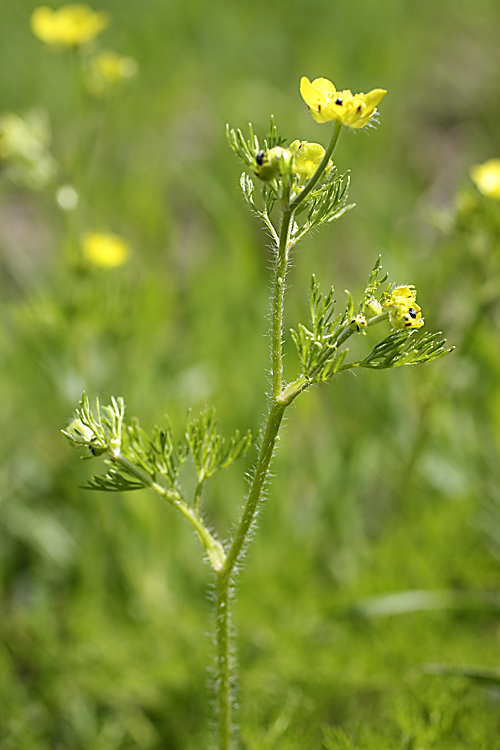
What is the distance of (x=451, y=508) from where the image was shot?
172cm

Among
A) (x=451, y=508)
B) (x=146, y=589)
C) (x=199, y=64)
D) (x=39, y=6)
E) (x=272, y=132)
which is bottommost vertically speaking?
(x=451, y=508)

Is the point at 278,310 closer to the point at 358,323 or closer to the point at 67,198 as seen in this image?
the point at 358,323

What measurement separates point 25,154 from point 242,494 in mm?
1121

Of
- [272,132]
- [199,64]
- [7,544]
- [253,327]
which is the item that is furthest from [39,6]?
[272,132]

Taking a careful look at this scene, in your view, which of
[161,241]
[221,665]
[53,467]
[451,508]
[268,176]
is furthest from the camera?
[161,241]

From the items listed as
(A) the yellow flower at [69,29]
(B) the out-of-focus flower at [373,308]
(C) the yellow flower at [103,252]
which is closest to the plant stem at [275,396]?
(B) the out-of-focus flower at [373,308]

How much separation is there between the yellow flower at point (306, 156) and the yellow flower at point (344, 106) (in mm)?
33

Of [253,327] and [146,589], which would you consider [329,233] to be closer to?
[253,327]

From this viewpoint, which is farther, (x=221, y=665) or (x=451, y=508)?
(x=451, y=508)

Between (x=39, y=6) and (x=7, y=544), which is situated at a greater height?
(x=39, y=6)

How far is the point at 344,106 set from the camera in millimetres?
766

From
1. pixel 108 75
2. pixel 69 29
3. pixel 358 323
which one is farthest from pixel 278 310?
pixel 69 29

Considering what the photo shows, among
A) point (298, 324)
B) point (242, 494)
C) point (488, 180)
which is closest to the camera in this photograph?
point (298, 324)

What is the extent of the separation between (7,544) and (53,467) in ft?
0.93
